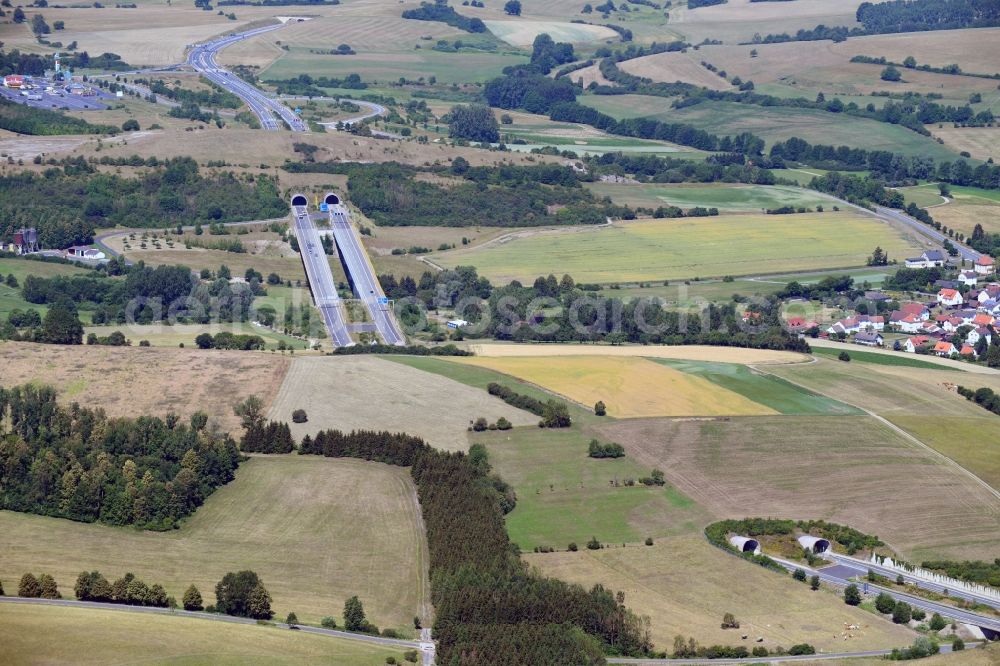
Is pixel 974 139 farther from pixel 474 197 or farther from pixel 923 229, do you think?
pixel 474 197

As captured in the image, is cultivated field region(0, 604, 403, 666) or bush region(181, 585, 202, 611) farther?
bush region(181, 585, 202, 611)

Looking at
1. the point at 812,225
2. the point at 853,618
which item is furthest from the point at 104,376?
the point at 812,225

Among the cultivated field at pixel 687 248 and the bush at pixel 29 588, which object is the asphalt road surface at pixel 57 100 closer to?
the cultivated field at pixel 687 248

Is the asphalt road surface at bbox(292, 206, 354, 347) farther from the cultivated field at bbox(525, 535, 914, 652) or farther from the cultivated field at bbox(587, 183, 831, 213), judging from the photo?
the cultivated field at bbox(525, 535, 914, 652)

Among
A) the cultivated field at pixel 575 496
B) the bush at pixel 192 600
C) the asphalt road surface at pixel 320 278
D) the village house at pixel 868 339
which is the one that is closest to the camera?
the bush at pixel 192 600

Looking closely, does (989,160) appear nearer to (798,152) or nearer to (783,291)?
(798,152)

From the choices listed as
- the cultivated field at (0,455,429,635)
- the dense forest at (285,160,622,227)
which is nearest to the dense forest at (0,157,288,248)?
the dense forest at (285,160,622,227)

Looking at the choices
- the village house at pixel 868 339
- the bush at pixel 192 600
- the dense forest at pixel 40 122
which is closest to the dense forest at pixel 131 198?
the dense forest at pixel 40 122

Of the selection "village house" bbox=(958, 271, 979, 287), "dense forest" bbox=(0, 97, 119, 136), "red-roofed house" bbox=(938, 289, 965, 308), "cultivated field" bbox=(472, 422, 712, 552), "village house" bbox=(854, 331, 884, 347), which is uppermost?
"dense forest" bbox=(0, 97, 119, 136)
